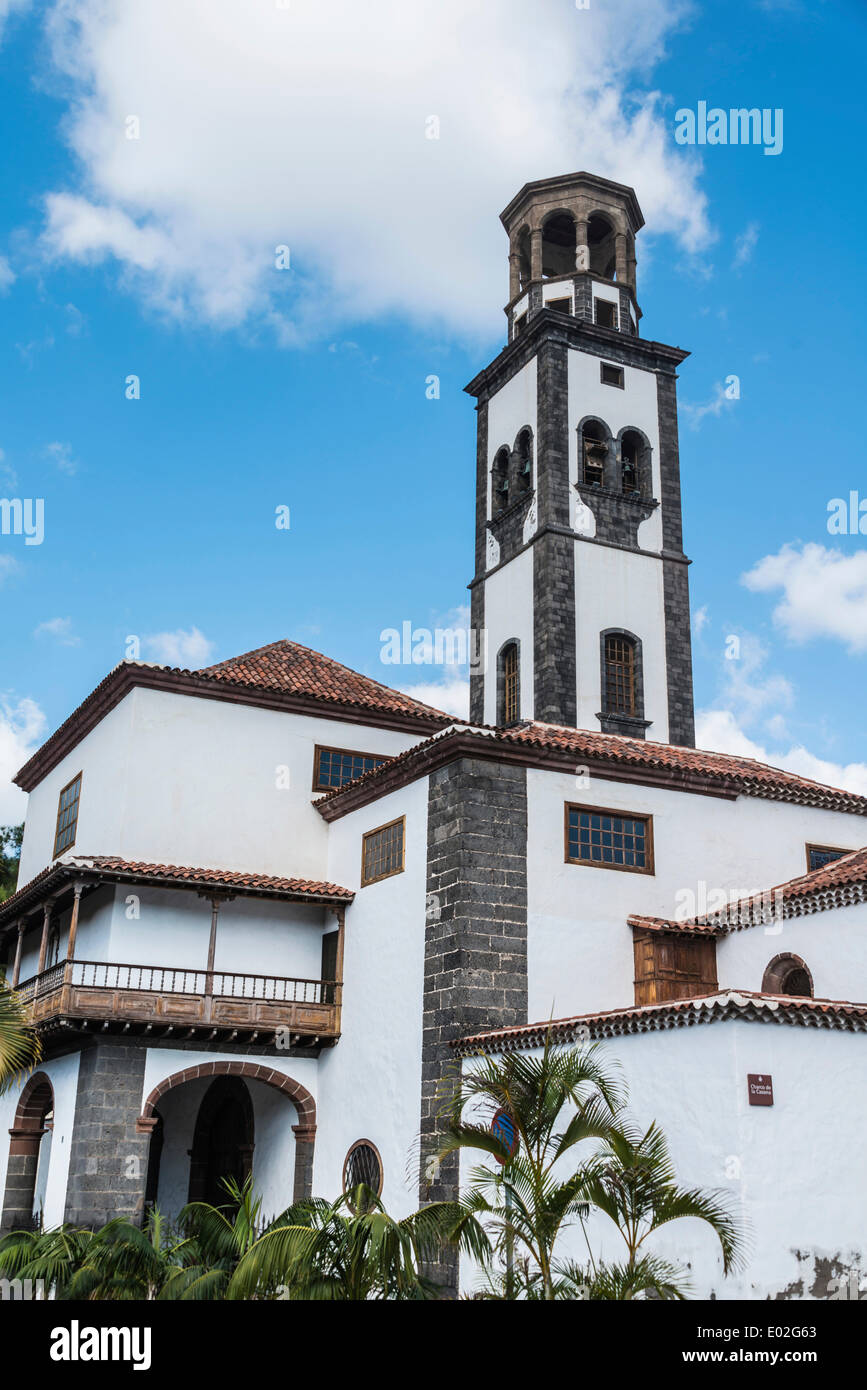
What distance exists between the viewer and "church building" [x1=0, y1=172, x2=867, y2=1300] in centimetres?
1288

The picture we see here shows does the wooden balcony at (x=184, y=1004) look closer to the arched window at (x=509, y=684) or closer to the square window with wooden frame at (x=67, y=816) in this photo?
the square window with wooden frame at (x=67, y=816)

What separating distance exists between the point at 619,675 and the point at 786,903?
11758 millimetres

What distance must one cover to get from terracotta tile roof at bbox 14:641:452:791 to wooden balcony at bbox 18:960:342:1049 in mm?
5209

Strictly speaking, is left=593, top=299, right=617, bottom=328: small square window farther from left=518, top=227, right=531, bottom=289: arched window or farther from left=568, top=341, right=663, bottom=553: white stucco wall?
left=518, top=227, right=531, bottom=289: arched window

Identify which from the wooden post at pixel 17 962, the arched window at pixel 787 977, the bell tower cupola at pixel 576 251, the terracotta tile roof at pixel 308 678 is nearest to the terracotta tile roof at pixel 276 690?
the terracotta tile roof at pixel 308 678

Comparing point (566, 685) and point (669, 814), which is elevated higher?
point (566, 685)

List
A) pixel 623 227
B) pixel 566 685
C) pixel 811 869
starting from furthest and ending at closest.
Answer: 1. pixel 623 227
2. pixel 566 685
3. pixel 811 869

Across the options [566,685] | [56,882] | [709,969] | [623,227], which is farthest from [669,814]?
[623,227]

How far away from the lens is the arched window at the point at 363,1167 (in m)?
18.8

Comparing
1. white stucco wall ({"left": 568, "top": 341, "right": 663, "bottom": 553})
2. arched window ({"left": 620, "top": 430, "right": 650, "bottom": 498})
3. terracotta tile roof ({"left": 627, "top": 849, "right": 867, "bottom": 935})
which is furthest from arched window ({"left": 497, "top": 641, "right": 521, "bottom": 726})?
terracotta tile roof ({"left": 627, "top": 849, "right": 867, "bottom": 935})

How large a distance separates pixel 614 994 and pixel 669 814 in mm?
3112

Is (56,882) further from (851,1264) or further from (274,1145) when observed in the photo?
(851,1264)
